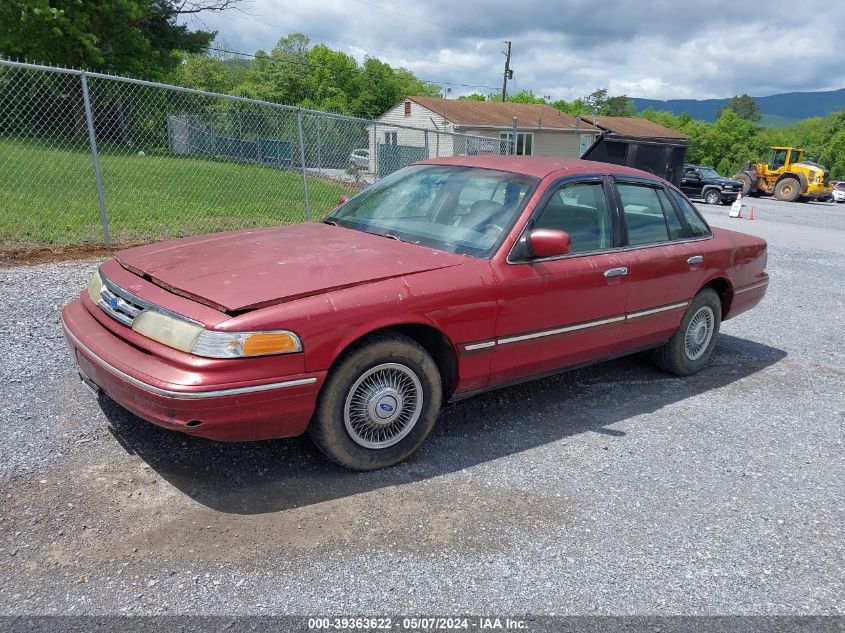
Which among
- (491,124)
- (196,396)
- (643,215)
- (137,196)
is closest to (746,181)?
(491,124)

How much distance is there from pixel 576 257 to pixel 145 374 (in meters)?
2.59

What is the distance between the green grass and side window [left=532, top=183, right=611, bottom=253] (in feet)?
19.9

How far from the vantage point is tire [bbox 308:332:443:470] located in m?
3.14

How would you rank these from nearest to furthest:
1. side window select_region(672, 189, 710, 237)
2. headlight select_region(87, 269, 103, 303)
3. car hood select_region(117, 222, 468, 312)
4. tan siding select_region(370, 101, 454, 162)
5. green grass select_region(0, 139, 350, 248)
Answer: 1. car hood select_region(117, 222, 468, 312)
2. headlight select_region(87, 269, 103, 303)
3. side window select_region(672, 189, 710, 237)
4. green grass select_region(0, 139, 350, 248)
5. tan siding select_region(370, 101, 454, 162)

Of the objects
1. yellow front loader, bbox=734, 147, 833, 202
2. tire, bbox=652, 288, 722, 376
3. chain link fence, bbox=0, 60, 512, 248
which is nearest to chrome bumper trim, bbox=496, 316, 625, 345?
tire, bbox=652, 288, 722, 376

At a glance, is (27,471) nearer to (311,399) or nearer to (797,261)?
(311,399)

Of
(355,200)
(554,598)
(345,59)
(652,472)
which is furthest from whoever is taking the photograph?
(345,59)

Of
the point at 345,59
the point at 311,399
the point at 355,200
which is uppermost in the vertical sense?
the point at 345,59

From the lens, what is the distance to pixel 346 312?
3037 millimetres

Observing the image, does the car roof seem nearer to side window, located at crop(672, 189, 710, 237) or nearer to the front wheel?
side window, located at crop(672, 189, 710, 237)

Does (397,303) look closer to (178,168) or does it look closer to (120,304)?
(120,304)

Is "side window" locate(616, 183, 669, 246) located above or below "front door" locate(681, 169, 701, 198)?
above

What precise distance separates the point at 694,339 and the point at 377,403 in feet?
10.2

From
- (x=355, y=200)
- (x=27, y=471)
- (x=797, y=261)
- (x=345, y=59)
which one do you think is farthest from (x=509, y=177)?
(x=345, y=59)
